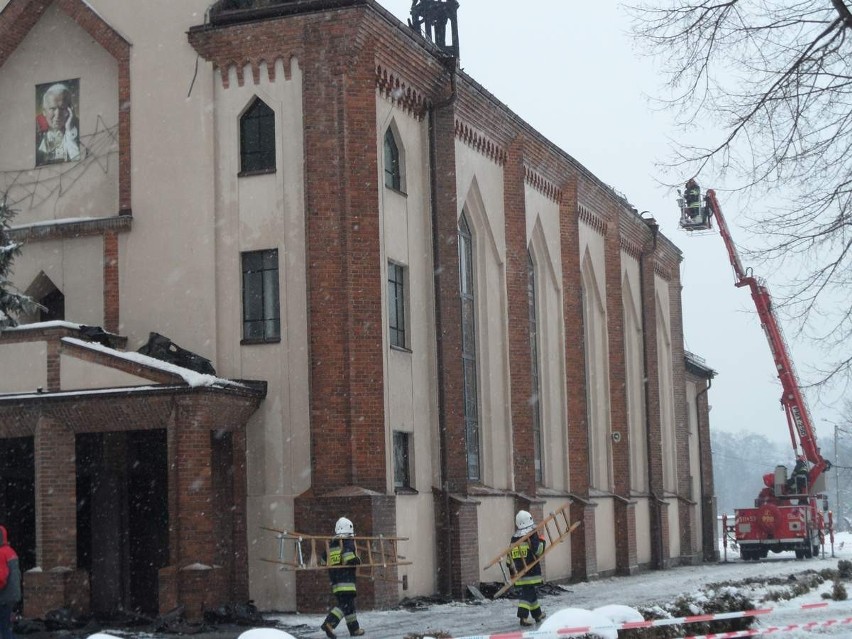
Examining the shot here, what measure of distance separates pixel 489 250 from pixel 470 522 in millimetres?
6608

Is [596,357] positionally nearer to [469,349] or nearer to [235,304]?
[469,349]

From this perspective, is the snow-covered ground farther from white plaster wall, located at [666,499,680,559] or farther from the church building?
white plaster wall, located at [666,499,680,559]

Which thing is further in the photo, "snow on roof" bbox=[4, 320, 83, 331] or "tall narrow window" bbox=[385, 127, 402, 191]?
"tall narrow window" bbox=[385, 127, 402, 191]

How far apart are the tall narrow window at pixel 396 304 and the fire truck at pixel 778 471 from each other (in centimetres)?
1977

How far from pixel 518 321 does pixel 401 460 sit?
669cm

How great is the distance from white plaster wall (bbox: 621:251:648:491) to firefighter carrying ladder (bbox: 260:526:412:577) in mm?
19043

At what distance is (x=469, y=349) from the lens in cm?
3056

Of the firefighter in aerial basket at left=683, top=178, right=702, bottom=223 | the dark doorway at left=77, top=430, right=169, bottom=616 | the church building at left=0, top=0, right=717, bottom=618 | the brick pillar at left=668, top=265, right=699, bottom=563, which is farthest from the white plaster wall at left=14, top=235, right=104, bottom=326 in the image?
the brick pillar at left=668, top=265, right=699, bottom=563

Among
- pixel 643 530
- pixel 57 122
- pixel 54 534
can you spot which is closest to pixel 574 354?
pixel 643 530

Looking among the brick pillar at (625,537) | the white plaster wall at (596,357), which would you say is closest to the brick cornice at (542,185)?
the white plaster wall at (596,357)

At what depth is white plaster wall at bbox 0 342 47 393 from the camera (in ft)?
77.0

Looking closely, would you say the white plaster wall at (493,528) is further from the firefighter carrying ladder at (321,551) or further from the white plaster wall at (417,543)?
the firefighter carrying ladder at (321,551)

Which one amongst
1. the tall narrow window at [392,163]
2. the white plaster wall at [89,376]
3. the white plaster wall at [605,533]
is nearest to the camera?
the white plaster wall at [89,376]

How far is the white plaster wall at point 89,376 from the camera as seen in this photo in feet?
76.2
